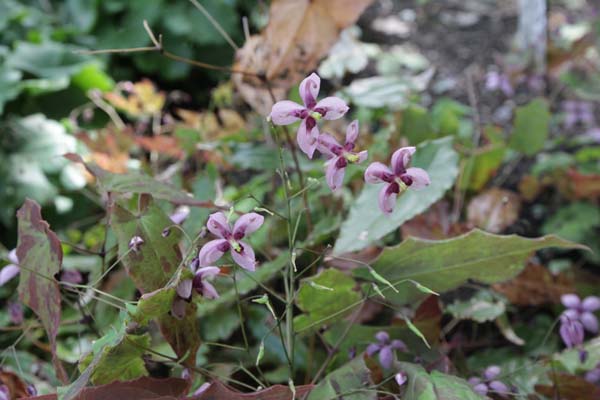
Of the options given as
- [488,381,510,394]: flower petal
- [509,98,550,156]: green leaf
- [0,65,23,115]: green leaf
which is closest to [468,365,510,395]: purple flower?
[488,381,510,394]: flower petal

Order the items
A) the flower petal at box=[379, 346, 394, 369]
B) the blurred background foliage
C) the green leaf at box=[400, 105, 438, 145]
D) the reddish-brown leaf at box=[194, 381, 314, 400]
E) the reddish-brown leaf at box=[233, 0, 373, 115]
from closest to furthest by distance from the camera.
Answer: the reddish-brown leaf at box=[194, 381, 314, 400], the flower petal at box=[379, 346, 394, 369], the reddish-brown leaf at box=[233, 0, 373, 115], the green leaf at box=[400, 105, 438, 145], the blurred background foliage

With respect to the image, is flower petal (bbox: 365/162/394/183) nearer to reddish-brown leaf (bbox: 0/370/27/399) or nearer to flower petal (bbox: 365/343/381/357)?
flower petal (bbox: 365/343/381/357)

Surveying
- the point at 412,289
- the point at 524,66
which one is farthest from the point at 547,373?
the point at 524,66

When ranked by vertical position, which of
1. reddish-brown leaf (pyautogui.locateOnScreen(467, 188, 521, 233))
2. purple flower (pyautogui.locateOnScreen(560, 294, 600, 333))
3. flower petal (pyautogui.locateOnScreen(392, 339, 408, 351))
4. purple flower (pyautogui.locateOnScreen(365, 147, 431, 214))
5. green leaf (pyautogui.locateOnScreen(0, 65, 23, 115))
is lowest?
reddish-brown leaf (pyautogui.locateOnScreen(467, 188, 521, 233))

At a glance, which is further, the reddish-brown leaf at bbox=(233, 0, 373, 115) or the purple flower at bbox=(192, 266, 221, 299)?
the reddish-brown leaf at bbox=(233, 0, 373, 115)

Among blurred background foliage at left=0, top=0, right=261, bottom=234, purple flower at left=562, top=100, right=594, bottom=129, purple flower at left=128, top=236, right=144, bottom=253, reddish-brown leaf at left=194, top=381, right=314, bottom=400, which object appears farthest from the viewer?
purple flower at left=562, top=100, right=594, bottom=129

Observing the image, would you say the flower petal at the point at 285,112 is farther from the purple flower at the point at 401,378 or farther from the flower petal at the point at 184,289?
the purple flower at the point at 401,378

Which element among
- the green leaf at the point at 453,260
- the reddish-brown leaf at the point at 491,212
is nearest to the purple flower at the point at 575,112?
the reddish-brown leaf at the point at 491,212
